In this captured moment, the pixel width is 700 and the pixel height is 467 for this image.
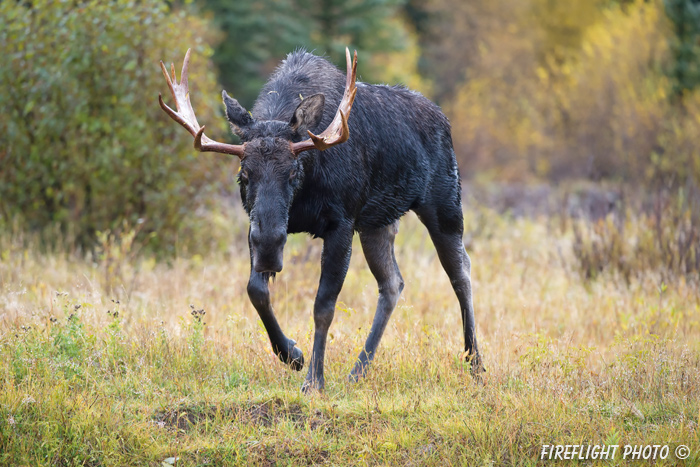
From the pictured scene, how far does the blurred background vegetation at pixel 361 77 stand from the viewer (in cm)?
878

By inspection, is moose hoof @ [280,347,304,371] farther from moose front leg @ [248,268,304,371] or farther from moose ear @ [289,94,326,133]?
moose ear @ [289,94,326,133]

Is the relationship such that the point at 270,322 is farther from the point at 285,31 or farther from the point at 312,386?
the point at 285,31

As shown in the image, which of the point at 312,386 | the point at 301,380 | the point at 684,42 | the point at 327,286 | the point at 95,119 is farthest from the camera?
the point at 684,42

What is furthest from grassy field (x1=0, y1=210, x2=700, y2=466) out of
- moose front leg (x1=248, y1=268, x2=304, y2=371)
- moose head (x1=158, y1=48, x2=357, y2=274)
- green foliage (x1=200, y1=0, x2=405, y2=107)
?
green foliage (x1=200, y1=0, x2=405, y2=107)

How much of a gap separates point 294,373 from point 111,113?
4890 millimetres

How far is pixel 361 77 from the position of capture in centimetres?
1073

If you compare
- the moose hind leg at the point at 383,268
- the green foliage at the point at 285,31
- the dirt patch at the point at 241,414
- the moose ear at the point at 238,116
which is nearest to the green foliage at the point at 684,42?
the green foliage at the point at 285,31

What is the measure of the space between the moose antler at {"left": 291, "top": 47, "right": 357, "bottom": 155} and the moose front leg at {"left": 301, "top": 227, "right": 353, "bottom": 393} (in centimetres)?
65

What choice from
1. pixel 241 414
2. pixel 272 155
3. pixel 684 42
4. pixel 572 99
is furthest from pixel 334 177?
pixel 684 42

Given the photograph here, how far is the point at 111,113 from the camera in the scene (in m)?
8.91

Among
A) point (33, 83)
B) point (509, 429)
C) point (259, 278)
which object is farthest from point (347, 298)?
point (33, 83)

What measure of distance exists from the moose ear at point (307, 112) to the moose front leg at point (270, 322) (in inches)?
38.6

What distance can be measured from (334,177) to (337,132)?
1.27 ft

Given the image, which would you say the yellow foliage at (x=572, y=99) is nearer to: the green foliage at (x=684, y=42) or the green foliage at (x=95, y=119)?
the green foliage at (x=684, y=42)
